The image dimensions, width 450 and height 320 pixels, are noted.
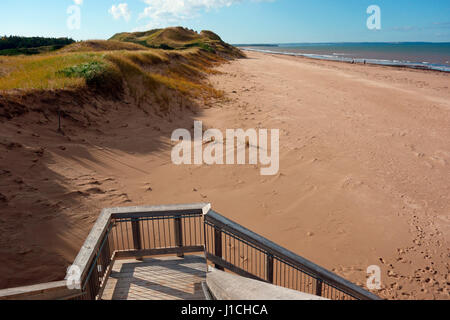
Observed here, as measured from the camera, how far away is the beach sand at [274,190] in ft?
22.8

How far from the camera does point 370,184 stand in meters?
11.2

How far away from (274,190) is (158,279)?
254 inches

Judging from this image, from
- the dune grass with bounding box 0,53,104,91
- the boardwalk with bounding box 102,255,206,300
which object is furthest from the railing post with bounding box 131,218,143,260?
the dune grass with bounding box 0,53,104,91

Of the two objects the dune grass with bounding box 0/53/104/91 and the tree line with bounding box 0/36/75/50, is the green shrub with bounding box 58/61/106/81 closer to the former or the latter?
the dune grass with bounding box 0/53/104/91

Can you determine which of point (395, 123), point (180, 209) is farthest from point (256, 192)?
point (395, 123)

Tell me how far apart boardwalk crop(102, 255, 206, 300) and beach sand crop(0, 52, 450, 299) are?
2.06 m

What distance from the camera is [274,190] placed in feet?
34.4

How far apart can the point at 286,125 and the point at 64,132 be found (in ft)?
39.4

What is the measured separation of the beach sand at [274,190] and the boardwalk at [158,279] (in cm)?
206

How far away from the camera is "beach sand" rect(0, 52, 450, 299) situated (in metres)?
6.95

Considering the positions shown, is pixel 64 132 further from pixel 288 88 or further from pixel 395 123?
pixel 288 88

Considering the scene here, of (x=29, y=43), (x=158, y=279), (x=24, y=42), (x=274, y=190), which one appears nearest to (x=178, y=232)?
(x=158, y=279)

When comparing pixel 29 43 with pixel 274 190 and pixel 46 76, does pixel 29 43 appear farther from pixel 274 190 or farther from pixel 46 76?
pixel 274 190
